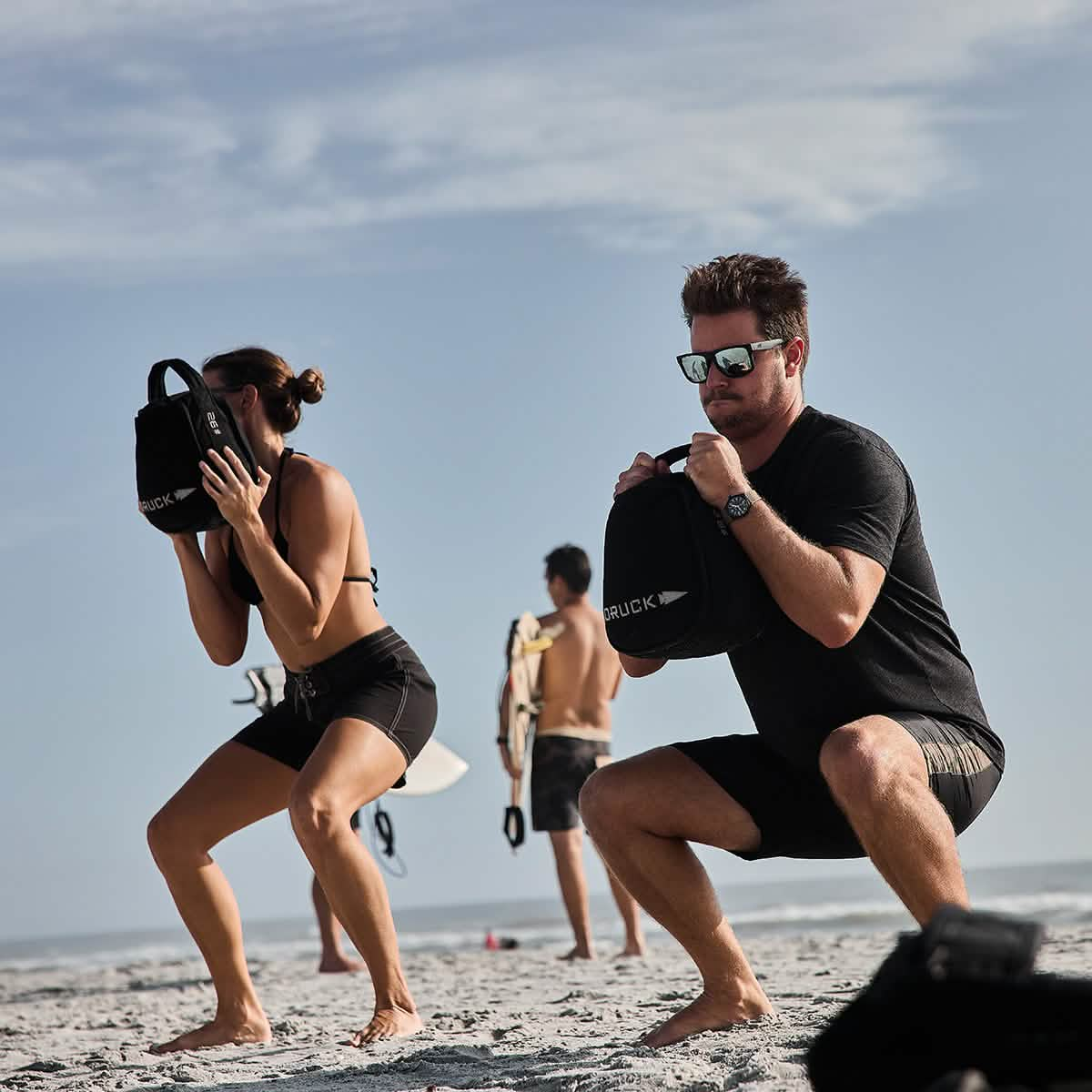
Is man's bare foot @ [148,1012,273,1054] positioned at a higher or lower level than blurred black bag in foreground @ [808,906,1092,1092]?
lower

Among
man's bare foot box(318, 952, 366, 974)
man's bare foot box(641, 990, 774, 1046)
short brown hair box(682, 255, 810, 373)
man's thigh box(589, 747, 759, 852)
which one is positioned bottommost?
man's bare foot box(318, 952, 366, 974)

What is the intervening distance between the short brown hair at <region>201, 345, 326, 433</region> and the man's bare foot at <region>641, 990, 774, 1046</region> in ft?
7.39

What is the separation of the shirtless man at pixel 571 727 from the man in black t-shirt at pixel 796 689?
14.9ft

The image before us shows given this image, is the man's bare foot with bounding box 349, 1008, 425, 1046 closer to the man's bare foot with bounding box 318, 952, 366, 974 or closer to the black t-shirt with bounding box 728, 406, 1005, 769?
the black t-shirt with bounding box 728, 406, 1005, 769

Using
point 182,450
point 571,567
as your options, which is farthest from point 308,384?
point 571,567

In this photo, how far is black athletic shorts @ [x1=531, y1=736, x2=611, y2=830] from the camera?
26.3ft

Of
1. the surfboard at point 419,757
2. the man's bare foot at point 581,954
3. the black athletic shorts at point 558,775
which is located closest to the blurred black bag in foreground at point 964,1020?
the surfboard at point 419,757

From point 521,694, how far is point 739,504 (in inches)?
203

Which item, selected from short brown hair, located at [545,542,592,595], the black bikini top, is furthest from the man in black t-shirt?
short brown hair, located at [545,542,592,595]

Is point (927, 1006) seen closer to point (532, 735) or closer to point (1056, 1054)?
point (1056, 1054)

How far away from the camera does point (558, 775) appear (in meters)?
8.07

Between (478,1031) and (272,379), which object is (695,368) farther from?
(478,1031)

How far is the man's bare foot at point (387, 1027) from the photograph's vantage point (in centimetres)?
392

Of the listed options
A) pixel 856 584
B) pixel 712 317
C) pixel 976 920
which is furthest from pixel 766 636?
pixel 976 920
